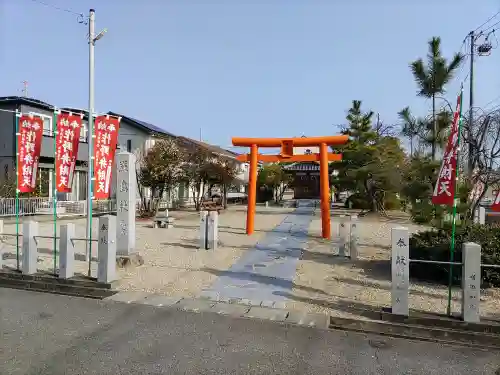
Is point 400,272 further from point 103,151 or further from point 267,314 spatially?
point 103,151

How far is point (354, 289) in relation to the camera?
6.98 meters

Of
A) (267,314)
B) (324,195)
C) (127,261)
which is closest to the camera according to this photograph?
(267,314)

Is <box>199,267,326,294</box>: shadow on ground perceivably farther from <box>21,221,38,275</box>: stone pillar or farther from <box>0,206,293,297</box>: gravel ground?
<box>21,221,38,275</box>: stone pillar

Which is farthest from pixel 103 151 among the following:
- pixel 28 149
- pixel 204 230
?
pixel 204 230

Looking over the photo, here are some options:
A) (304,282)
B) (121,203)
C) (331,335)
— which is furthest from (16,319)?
(304,282)

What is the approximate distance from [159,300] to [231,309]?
1262 mm

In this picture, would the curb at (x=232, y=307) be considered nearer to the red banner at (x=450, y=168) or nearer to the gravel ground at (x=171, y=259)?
the gravel ground at (x=171, y=259)

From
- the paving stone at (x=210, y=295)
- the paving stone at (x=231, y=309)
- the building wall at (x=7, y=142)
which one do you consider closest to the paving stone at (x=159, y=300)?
the paving stone at (x=210, y=295)

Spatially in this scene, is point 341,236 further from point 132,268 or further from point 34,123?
point 34,123

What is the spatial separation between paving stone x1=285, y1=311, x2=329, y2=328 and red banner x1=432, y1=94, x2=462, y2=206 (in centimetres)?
258

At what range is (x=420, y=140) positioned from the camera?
14852 millimetres

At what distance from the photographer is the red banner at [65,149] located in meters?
8.98

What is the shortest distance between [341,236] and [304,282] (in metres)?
3.03

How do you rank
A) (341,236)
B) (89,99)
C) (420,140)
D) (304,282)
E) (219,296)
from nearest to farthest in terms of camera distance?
1. (219,296)
2. (304,282)
3. (89,99)
4. (341,236)
5. (420,140)
